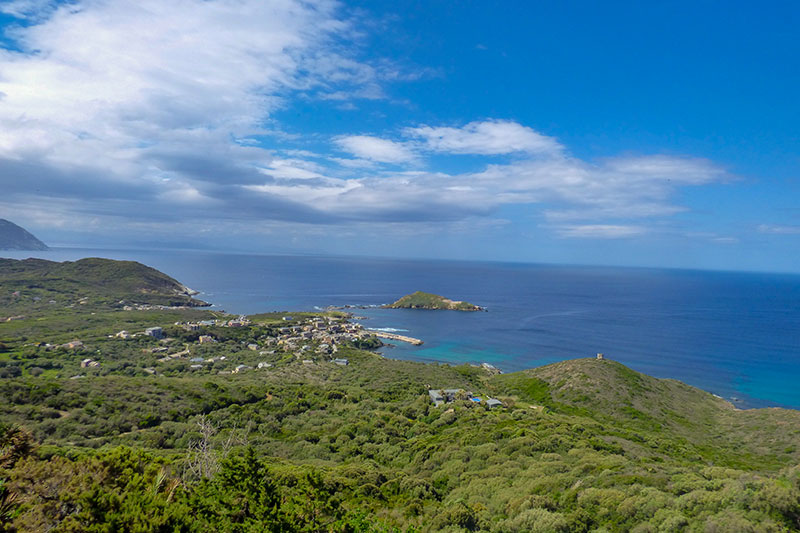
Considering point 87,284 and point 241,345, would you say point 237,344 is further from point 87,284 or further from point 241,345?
point 87,284

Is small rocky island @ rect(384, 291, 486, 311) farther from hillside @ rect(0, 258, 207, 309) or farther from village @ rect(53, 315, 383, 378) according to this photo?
hillside @ rect(0, 258, 207, 309)

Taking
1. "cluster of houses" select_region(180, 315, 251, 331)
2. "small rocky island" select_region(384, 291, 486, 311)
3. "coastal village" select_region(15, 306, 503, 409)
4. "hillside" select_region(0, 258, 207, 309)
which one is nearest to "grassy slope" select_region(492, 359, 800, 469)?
"coastal village" select_region(15, 306, 503, 409)

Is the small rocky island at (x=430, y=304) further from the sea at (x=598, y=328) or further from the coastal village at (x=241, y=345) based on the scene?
the coastal village at (x=241, y=345)

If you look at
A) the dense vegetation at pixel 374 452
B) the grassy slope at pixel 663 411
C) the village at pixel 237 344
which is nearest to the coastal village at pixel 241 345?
the village at pixel 237 344

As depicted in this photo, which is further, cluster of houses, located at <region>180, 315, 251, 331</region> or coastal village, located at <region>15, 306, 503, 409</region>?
cluster of houses, located at <region>180, 315, 251, 331</region>

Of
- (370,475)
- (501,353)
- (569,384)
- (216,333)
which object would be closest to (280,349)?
(216,333)

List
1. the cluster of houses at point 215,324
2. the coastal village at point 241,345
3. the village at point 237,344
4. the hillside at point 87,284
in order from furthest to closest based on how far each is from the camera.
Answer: the hillside at point 87,284
the cluster of houses at point 215,324
the village at point 237,344
the coastal village at point 241,345
